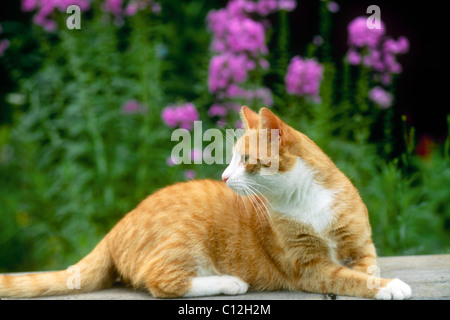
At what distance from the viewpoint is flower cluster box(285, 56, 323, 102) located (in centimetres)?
341

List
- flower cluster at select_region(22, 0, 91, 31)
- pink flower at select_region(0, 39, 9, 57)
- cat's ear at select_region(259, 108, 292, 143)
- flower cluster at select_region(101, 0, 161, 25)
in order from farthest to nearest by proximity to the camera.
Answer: pink flower at select_region(0, 39, 9, 57)
flower cluster at select_region(101, 0, 161, 25)
flower cluster at select_region(22, 0, 91, 31)
cat's ear at select_region(259, 108, 292, 143)

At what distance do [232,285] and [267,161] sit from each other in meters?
0.54

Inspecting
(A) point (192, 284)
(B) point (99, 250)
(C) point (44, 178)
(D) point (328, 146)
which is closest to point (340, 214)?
(A) point (192, 284)

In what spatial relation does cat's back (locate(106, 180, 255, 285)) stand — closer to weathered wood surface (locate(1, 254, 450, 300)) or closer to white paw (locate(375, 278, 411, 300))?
weathered wood surface (locate(1, 254, 450, 300))

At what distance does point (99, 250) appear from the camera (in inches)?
95.0

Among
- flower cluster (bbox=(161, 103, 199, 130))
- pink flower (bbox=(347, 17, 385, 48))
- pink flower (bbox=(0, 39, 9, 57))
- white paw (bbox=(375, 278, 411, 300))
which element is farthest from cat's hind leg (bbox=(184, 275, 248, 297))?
pink flower (bbox=(0, 39, 9, 57))

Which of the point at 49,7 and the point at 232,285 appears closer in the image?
the point at 232,285

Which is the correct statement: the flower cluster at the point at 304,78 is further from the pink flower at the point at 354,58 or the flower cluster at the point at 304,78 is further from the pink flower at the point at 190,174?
the pink flower at the point at 190,174

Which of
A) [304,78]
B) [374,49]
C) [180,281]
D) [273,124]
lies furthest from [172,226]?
[374,49]

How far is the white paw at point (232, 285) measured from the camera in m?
2.25

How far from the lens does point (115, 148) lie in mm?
3729

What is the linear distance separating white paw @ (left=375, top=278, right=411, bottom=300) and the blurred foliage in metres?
1.22

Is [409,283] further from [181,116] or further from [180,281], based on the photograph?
[181,116]

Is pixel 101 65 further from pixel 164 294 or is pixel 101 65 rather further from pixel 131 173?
pixel 164 294
